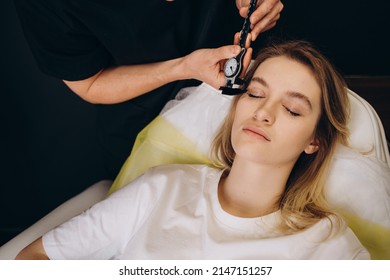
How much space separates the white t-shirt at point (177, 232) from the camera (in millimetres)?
742

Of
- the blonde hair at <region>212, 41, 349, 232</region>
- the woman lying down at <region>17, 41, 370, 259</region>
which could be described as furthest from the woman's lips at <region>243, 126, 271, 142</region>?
the blonde hair at <region>212, 41, 349, 232</region>

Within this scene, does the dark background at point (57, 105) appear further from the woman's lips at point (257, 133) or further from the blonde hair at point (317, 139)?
the woman's lips at point (257, 133)

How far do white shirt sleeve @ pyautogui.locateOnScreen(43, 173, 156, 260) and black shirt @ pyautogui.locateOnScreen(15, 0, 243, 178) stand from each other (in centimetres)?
25

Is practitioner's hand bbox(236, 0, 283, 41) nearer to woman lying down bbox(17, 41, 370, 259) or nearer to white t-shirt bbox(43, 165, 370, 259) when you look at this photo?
woman lying down bbox(17, 41, 370, 259)

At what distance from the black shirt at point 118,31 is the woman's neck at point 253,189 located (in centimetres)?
27

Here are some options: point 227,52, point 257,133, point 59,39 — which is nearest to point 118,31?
point 59,39

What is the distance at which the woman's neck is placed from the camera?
2.56ft

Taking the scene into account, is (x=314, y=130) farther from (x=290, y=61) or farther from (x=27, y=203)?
(x=27, y=203)

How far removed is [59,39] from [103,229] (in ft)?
1.24

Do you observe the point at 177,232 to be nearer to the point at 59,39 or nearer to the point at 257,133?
the point at 257,133

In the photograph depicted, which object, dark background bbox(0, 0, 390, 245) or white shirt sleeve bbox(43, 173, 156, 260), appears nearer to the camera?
white shirt sleeve bbox(43, 173, 156, 260)

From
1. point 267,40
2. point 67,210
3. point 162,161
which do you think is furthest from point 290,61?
point 67,210

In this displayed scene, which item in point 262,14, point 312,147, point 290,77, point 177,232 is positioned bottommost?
point 177,232

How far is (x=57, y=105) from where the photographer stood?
1061mm
